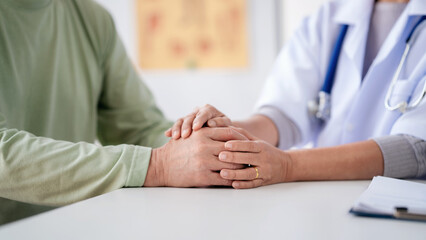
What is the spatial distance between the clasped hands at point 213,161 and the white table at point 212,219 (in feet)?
0.18

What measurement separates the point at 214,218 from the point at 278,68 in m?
0.97

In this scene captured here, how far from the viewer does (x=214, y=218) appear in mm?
572

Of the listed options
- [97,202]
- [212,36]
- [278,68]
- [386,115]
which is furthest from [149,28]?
[97,202]

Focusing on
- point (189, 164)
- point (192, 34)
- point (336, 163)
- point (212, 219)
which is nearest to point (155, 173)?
point (189, 164)

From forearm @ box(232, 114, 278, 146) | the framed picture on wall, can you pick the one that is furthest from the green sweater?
the framed picture on wall

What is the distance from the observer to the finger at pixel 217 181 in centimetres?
82

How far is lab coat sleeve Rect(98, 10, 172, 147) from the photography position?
129 centimetres

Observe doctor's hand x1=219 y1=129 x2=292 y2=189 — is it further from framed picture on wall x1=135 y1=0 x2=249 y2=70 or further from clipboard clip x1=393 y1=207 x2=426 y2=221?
framed picture on wall x1=135 y1=0 x2=249 y2=70

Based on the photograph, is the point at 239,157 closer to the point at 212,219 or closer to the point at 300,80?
the point at 212,219

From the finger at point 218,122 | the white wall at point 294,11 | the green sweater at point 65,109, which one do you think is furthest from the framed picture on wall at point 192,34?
the finger at point 218,122

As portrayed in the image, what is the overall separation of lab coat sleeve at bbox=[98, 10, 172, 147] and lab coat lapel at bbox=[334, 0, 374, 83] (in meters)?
0.62

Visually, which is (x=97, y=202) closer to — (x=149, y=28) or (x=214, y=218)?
(x=214, y=218)

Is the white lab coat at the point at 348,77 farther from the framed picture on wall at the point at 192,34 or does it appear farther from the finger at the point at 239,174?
the framed picture on wall at the point at 192,34

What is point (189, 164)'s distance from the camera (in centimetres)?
83
